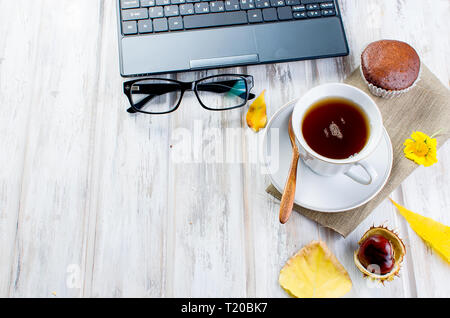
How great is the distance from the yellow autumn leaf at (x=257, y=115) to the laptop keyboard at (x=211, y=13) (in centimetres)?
15

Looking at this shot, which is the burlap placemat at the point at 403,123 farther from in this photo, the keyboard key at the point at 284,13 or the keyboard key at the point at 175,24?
the keyboard key at the point at 175,24

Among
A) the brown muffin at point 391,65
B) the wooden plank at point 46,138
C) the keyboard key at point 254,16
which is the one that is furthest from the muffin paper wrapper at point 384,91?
the wooden plank at point 46,138

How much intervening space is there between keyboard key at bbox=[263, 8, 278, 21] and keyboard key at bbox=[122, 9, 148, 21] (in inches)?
8.7

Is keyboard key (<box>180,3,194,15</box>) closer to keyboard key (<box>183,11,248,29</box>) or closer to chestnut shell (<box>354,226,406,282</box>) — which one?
keyboard key (<box>183,11,248,29</box>)

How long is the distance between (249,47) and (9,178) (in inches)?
19.9

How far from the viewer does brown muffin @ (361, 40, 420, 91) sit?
0.76 m

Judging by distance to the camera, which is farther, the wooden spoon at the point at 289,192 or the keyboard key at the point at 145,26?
the keyboard key at the point at 145,26

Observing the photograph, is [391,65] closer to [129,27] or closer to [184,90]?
[184,90]

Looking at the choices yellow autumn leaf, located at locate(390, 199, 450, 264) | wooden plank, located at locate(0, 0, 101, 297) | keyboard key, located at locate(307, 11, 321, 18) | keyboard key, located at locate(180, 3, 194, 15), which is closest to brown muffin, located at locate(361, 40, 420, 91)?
keyboard key, located at locate(307, 11, 321, 18)

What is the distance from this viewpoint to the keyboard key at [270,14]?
80cm

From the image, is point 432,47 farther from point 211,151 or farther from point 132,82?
point 132,82
